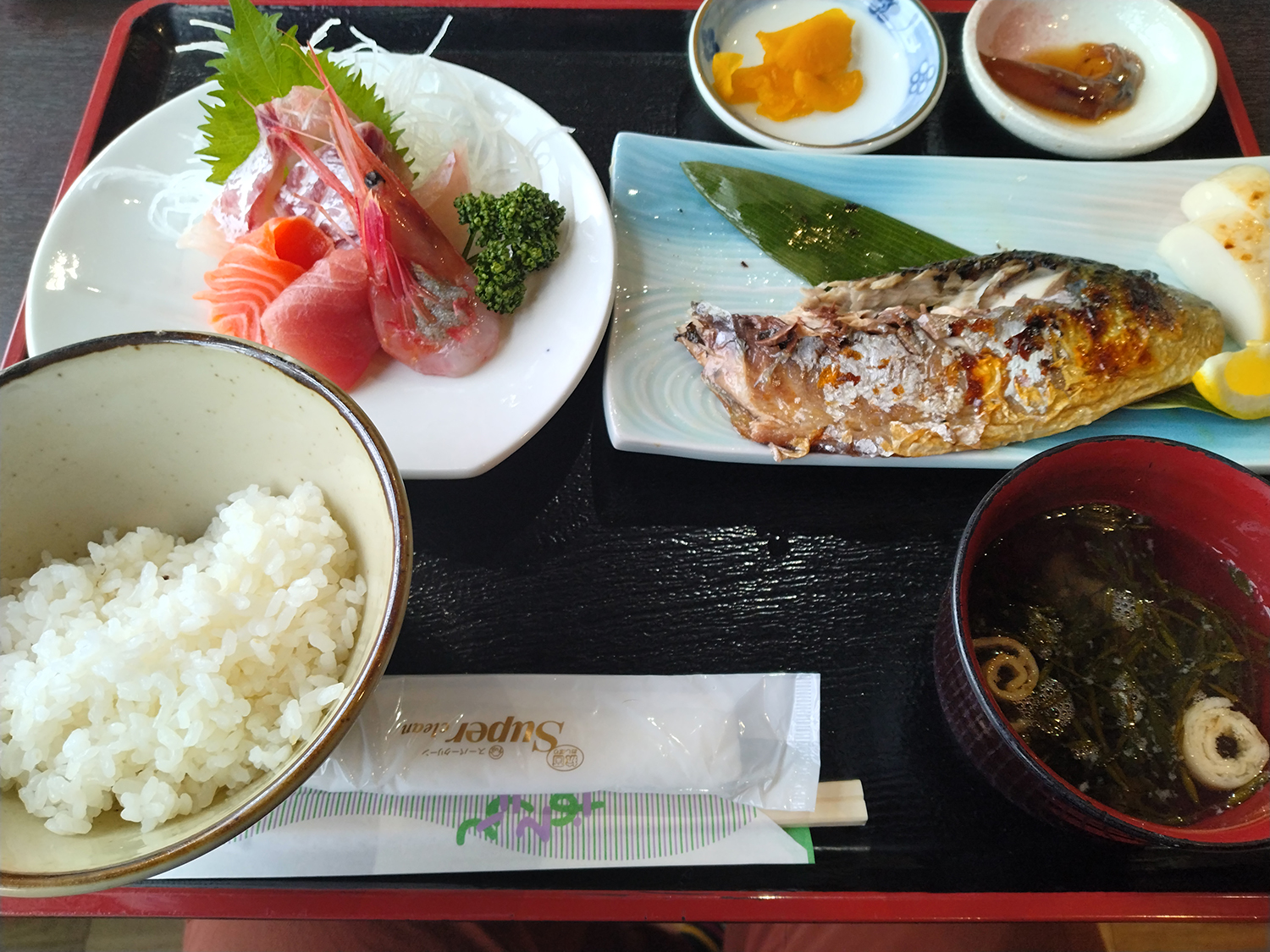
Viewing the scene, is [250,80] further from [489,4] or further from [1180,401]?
[1180,401]

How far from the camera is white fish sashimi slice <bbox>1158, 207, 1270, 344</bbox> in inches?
61.6

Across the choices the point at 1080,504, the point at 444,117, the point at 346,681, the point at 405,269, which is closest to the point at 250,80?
the point at 444,117

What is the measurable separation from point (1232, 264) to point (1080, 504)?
0.86 m

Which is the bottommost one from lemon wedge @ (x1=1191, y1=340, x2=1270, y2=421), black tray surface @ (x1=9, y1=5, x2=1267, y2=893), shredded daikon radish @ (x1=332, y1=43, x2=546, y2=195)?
black tray surface @ (x1=9, y1=5, x2=1267, y2=893)

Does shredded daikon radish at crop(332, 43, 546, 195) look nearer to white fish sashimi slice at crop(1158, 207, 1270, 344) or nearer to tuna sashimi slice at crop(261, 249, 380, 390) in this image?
tuna sashimi slice at crop(261, 249, 380, 390)

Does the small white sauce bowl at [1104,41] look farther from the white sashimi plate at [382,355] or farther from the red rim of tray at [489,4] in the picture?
the white sashimi plate at [382,355]

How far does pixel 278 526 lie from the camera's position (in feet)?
3.23

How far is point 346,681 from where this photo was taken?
35.0 inches

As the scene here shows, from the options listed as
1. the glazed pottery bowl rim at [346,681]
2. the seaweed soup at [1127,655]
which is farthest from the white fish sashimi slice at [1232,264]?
the glazed pottery bowl rim at [346,681]

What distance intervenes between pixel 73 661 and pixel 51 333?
0.84 m

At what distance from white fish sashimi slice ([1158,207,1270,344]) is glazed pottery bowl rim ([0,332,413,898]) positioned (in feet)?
5.77

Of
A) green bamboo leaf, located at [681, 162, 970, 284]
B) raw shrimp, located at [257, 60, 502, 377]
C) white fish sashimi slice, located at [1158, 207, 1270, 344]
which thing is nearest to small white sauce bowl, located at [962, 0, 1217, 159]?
white fish sashimi slice, located at [1158, 207, 1270, 344]

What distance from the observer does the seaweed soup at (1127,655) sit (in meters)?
1.02

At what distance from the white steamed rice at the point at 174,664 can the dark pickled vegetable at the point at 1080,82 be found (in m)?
1.95
